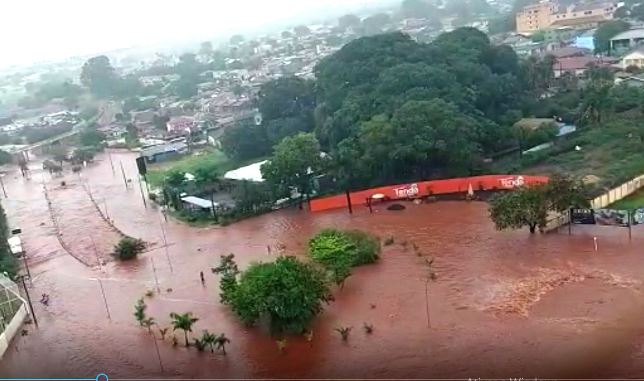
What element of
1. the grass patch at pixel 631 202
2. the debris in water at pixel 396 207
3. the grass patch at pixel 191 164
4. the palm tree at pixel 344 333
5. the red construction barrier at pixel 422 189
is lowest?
the grass patch at pixel 191 164

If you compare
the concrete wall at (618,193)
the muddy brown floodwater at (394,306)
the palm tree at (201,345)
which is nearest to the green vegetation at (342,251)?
the muddy brown floodwater at (394,306)

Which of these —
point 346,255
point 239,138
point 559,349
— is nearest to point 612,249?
point 559,349

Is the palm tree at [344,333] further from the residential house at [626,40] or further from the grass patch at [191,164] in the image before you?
the residential house at [626,40]

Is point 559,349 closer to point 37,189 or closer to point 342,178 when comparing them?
point 342,178

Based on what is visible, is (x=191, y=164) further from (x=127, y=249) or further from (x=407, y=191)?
(x=407, y=191)

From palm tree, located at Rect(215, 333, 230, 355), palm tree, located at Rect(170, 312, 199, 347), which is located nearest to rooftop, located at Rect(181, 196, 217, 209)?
palm tree, located at Rect(170, 312, 199, 347)

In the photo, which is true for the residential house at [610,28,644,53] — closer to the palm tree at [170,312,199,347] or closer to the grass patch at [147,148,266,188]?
the grass patch at [147,148,266,188]
